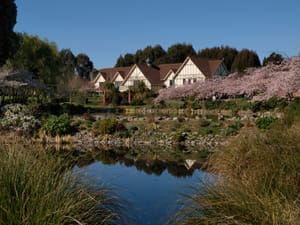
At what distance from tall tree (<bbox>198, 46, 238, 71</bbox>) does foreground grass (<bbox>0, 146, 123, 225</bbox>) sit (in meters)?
59.7

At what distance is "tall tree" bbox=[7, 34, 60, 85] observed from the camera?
39219 millimetres

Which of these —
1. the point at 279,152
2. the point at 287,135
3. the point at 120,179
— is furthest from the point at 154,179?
the point at 279,152

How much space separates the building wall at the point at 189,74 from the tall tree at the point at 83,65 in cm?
4609

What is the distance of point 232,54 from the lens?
64.9m

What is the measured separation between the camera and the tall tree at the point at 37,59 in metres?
39.2

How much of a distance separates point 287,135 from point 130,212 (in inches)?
107

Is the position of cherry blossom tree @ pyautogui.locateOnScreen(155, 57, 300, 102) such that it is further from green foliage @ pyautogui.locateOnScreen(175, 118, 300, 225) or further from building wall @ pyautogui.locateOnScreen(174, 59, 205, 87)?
building wall @ pyautogui.locateOnScreen(174, 59, 205, 87)

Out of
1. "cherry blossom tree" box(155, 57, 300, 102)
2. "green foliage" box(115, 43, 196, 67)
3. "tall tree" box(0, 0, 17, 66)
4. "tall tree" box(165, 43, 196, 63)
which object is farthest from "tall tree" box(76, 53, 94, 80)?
"tall tree" box(0, 0, 17, 66)

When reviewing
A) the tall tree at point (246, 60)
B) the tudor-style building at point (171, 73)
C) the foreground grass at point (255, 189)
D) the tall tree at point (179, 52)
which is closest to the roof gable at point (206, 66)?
the tudor-style building at point (171, 73)

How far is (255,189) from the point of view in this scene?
4.23 metres

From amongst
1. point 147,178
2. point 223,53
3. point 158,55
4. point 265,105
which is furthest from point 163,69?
point 147,178

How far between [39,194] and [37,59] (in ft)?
126

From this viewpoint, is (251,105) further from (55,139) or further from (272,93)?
(55,139)

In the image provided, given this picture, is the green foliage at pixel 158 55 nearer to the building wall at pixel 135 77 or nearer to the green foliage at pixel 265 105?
the building wall at pixel 135 77
